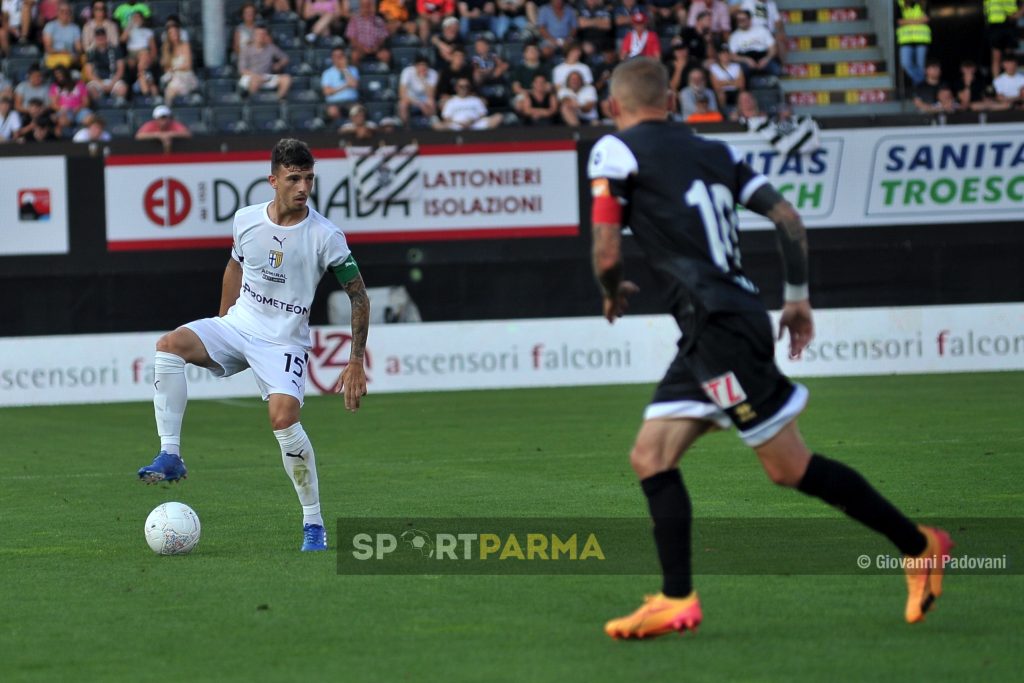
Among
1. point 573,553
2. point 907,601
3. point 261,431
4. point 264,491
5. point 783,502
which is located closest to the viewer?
point 907,601

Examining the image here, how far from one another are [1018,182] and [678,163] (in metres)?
18.6

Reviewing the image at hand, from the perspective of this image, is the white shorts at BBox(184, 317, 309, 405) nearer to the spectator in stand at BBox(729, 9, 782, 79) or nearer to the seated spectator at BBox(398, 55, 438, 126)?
the seated spectator at BBox(398, 55, 438, 126)

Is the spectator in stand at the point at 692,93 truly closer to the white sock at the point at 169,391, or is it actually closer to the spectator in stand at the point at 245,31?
the spectator in stand at the point at 245,31

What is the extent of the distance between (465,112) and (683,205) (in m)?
17.6

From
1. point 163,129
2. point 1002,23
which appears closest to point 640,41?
point 1002,23

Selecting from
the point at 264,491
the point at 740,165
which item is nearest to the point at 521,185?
the point at 264,491

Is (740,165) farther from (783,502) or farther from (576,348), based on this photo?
(576,348)

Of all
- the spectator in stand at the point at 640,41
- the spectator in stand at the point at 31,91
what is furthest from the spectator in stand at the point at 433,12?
the spectator in stand at the point at 31,91

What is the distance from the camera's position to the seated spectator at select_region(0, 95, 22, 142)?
2272 cm

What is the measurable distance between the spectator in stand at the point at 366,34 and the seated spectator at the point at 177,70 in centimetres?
244

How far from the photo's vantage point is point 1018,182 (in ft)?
75.4

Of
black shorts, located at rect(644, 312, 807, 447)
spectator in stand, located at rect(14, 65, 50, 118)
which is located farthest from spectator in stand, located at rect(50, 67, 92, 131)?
black shorts, located at rect(644, 312, 807, 447)

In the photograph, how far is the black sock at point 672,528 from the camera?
5.62 metres

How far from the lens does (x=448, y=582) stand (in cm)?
704
